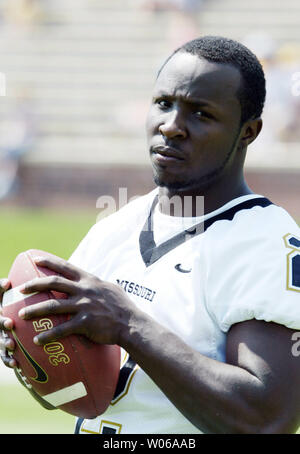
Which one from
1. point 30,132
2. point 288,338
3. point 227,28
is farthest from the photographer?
point 227,28

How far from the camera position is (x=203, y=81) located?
2262 millimetres

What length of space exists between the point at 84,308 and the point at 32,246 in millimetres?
7774

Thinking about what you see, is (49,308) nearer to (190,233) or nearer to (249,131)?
(190,233)

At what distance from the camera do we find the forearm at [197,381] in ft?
6.64

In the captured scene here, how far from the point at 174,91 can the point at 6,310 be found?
2.69 ft

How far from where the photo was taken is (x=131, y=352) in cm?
211

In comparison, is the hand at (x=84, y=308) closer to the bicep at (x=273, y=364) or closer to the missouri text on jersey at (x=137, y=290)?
the missouri text on jersey at (x=137, y=290)

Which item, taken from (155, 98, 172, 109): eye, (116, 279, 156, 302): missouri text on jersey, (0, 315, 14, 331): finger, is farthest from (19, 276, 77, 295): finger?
Answer: (155, 98, 172, 109): eye

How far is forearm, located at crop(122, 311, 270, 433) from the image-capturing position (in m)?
2.03

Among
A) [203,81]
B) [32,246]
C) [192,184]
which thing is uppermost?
[203,81]

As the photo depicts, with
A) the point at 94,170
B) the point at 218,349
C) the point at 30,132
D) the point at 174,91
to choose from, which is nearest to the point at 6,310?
the point at 218,349

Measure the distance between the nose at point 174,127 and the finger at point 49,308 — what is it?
580 mm

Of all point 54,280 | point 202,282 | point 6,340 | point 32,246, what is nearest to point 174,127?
point 202,282

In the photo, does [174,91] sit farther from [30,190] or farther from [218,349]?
[30,190]
